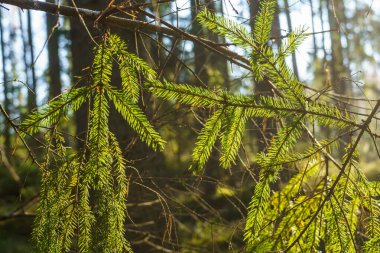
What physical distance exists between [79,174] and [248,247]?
28.2 inches

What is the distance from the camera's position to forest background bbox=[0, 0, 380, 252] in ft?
6.40

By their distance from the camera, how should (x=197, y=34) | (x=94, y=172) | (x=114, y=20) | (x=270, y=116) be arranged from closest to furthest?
1. (x=94, y=172)
2. (x=270, y=116)
3. (x=114, y=20)
4. (x=197, y=34)

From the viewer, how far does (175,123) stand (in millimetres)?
3152

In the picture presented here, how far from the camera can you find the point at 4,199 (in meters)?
9.94

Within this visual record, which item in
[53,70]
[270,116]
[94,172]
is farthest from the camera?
[53,70]

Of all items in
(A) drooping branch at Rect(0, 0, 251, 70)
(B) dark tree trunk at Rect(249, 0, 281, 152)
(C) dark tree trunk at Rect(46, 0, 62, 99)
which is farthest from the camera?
(B) dark tree trunk at Rect(249, 0, 281, 152)

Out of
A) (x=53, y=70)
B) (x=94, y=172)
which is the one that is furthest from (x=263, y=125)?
(x=53, y=70)

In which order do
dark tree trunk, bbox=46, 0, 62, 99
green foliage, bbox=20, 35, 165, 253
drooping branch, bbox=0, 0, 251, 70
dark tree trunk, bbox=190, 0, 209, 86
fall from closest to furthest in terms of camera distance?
green foliage, bbox=20, 35, 165, 253 → drooping branch, bbox=0, 0, 251, 70 → dark tree trunk, bbox=46, 0, 62, 99 → dark tree trunk, bbox=190, 0, 209, 86

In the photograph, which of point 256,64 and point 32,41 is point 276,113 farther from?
point 32,41

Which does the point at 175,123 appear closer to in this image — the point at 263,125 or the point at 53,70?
the point at 263,125

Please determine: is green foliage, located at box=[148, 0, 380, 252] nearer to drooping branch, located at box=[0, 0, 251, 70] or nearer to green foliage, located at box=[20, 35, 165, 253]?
green foliage, located at box=[20, 35, 165, 253]

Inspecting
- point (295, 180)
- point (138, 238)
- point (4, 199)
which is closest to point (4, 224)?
point (4, 199)

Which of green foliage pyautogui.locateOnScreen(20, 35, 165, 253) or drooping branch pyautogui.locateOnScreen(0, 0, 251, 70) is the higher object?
drooping branch pyautogui.locateOnScreen(0, 0, 251, 70)

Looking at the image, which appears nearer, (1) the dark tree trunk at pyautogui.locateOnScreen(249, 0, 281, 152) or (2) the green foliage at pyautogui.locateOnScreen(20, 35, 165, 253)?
(2) the green foliage at pyautogui.locateOnScreen(20, 35, 165, 253)
